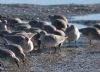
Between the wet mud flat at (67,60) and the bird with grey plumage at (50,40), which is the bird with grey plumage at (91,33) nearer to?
the wet mud flat at (67,60)

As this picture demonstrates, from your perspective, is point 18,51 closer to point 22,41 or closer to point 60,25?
point 22,41

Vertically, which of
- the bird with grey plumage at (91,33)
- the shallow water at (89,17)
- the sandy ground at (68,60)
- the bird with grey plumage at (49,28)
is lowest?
the shallow water at (89,17)

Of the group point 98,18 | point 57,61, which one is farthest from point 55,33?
point 98,18

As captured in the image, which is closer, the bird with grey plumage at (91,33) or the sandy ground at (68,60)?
the sandy ground at (68,60)

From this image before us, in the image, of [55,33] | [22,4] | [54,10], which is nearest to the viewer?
[55,33]

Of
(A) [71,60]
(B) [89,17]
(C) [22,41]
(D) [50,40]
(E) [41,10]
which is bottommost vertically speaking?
(B) [89,17]

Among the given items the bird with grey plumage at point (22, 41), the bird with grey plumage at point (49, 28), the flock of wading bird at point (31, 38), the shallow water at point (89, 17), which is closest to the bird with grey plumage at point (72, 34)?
the flock of wading bird at point (31, 38)

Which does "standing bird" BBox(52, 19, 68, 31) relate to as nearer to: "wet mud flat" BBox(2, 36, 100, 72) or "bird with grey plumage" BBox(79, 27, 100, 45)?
"bird with grey plumage" BBox(79, 27, 100, 45)

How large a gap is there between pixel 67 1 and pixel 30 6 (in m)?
4.99

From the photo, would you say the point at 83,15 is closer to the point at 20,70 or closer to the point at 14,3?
the point at 14,3

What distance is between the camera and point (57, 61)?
18.1 metres

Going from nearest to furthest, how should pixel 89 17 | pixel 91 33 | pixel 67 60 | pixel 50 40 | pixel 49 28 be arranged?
pixel 67 60 < pixel 50 40 < pixel 91 33 < pixel 49 28 < pixel 89 17

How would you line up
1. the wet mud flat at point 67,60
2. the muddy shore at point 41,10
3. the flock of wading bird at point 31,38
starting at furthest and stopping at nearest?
the muddy shore at point 41,10, the flock of wading bird at point 31,38, the wet mud flat at point 67,60

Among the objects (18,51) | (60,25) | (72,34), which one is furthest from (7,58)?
(60,25)
